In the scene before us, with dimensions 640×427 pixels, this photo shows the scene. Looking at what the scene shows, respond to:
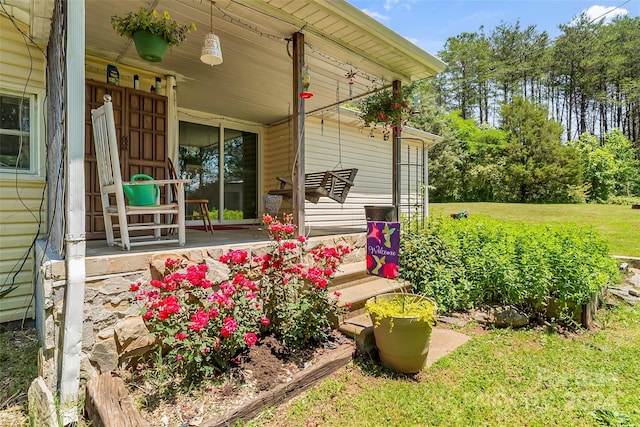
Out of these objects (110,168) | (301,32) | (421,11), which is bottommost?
(110,168)

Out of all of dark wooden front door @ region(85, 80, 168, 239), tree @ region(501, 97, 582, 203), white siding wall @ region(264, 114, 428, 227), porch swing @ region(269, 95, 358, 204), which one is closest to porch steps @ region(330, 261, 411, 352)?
porch swing @ region(269, 95, 358, 204)

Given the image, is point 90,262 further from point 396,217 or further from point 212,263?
point 396,217

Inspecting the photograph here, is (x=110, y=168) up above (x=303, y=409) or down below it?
above

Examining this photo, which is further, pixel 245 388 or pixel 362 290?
pixel 362 290

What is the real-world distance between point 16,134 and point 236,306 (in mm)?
3121

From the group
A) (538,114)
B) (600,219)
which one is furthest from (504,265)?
(538,114)

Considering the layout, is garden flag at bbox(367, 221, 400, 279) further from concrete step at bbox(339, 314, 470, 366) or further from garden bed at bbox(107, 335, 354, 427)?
garden bed at bbox(107, 335, 354, 427)

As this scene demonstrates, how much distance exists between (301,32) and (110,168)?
7.25 ft

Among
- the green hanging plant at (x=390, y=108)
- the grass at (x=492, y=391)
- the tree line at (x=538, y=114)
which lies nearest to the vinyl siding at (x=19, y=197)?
the grass at (x=492, y=391)

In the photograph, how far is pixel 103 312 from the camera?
2.23 m

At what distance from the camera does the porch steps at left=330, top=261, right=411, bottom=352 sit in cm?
279

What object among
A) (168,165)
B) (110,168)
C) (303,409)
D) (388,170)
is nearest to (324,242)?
(303,409)

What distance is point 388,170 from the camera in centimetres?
847

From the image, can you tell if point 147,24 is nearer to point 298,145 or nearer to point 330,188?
point 298,145
